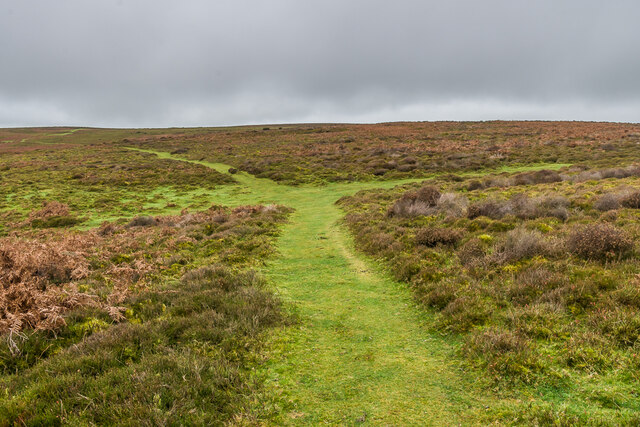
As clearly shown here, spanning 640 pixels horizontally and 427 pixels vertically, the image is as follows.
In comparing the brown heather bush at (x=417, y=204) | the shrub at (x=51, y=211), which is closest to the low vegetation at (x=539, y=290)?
the brown heather bush at (x=417, y=204)

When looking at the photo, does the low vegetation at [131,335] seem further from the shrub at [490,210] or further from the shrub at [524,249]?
the shrub at [490,210]

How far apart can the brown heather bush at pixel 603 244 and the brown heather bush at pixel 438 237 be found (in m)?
3.24

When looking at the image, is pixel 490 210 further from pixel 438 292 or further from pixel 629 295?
pixel 629 295

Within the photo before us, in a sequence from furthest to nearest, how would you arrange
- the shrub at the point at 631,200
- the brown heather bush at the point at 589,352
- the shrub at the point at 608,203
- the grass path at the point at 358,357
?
the shrub at the point at 608,203
the shrub at the point at 631,200
the brown heather bush at the point at 589,352
the grass path at the point at 358,357

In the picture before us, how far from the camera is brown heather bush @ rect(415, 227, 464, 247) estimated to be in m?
10.9

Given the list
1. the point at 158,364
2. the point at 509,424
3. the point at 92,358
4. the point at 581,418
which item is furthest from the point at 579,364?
the point at 92,358

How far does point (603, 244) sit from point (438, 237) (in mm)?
4184

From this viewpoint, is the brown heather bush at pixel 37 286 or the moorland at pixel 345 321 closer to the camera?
the moorland at pixel 345 321

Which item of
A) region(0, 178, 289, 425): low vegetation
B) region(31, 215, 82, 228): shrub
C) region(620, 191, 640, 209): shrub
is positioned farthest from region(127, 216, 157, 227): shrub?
region(620, 191, 640, 209): shrub

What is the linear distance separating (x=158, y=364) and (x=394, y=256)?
298 inches

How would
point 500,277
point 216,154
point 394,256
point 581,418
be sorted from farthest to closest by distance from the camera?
point 216,154, point 394,256, point 500,277, point 581,418

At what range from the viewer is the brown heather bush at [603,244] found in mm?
7867

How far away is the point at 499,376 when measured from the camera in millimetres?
4832

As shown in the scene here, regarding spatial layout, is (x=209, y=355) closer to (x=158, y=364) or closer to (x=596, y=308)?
(x=158, y=364)
